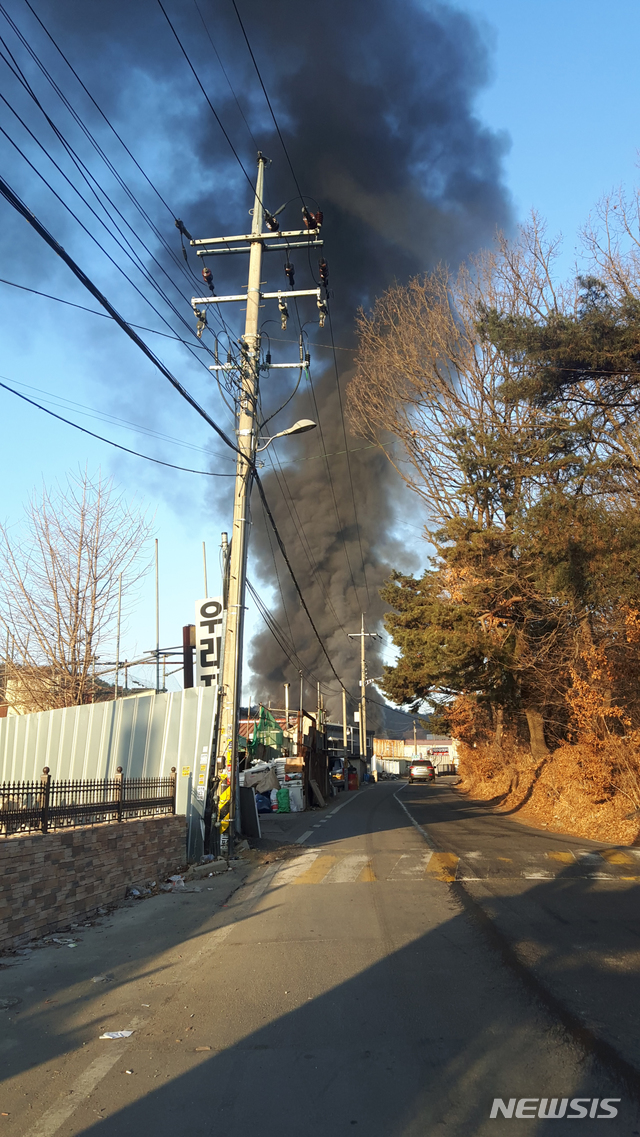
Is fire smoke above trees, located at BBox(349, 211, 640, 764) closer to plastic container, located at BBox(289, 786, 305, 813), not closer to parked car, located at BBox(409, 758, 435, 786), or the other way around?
plastic container, located at BBox(289, 786, 305, 813)

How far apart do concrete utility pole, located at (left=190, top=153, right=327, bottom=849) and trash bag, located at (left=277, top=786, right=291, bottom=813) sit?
12.4m

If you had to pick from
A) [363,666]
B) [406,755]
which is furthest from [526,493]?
[406,755]

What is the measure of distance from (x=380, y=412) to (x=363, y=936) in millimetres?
16473

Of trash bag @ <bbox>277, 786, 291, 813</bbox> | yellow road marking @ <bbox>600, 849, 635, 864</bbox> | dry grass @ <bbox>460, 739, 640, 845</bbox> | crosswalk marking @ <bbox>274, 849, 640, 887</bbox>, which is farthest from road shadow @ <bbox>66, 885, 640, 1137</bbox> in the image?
trash bag @ <bbox>277, 786, 291, 813</bbox>

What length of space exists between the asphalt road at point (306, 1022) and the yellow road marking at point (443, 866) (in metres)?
1.01

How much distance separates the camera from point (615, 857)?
1120 centimetres

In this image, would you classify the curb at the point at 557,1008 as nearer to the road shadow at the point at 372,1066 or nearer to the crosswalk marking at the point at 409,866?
the road shadow at the point at 372,1066

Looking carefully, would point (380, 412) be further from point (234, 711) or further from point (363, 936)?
point (363, 936)

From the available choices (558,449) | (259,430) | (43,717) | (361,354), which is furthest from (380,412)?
(43,717)

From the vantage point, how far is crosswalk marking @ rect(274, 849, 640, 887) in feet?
32.3

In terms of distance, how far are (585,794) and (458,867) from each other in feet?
25.3

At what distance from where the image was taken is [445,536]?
67.4 ft

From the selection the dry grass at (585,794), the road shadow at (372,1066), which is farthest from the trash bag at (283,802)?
the road shadow at (372,1066)

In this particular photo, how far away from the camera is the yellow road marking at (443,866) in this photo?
10.0m
